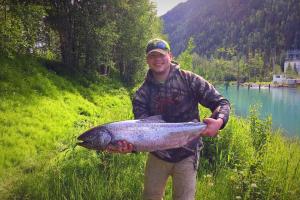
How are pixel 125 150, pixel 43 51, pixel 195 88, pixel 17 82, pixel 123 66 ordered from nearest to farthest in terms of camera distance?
pixel 125 150 → pixel 195 88 → pixel 17 82 → pixel 43 51 → pixel 123 66

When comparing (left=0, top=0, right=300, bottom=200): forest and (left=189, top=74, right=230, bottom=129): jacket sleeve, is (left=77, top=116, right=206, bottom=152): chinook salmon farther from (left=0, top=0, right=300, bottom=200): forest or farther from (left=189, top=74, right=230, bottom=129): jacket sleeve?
(left=0, top=0, right=300, bottom=200): forest

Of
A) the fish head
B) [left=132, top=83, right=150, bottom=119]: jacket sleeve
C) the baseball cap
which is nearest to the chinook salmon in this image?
the fish head

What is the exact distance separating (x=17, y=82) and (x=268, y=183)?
12.8m

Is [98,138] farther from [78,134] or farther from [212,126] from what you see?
[78,134]

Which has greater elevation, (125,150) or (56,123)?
(125,150)

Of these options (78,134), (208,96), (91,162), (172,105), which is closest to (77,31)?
(78,134)

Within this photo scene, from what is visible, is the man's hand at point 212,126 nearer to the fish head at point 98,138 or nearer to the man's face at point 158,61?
the man's face at point 158,61

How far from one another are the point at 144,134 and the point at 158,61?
3.44ft

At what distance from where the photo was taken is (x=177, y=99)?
4770 mm

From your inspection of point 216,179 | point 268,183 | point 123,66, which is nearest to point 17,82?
point 216,179

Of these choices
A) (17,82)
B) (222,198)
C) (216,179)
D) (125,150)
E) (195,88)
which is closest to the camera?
(125,150)

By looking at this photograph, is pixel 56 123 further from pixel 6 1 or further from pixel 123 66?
pixel 123 66

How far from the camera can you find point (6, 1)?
1748cm

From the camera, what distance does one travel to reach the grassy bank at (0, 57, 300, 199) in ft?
22.1
